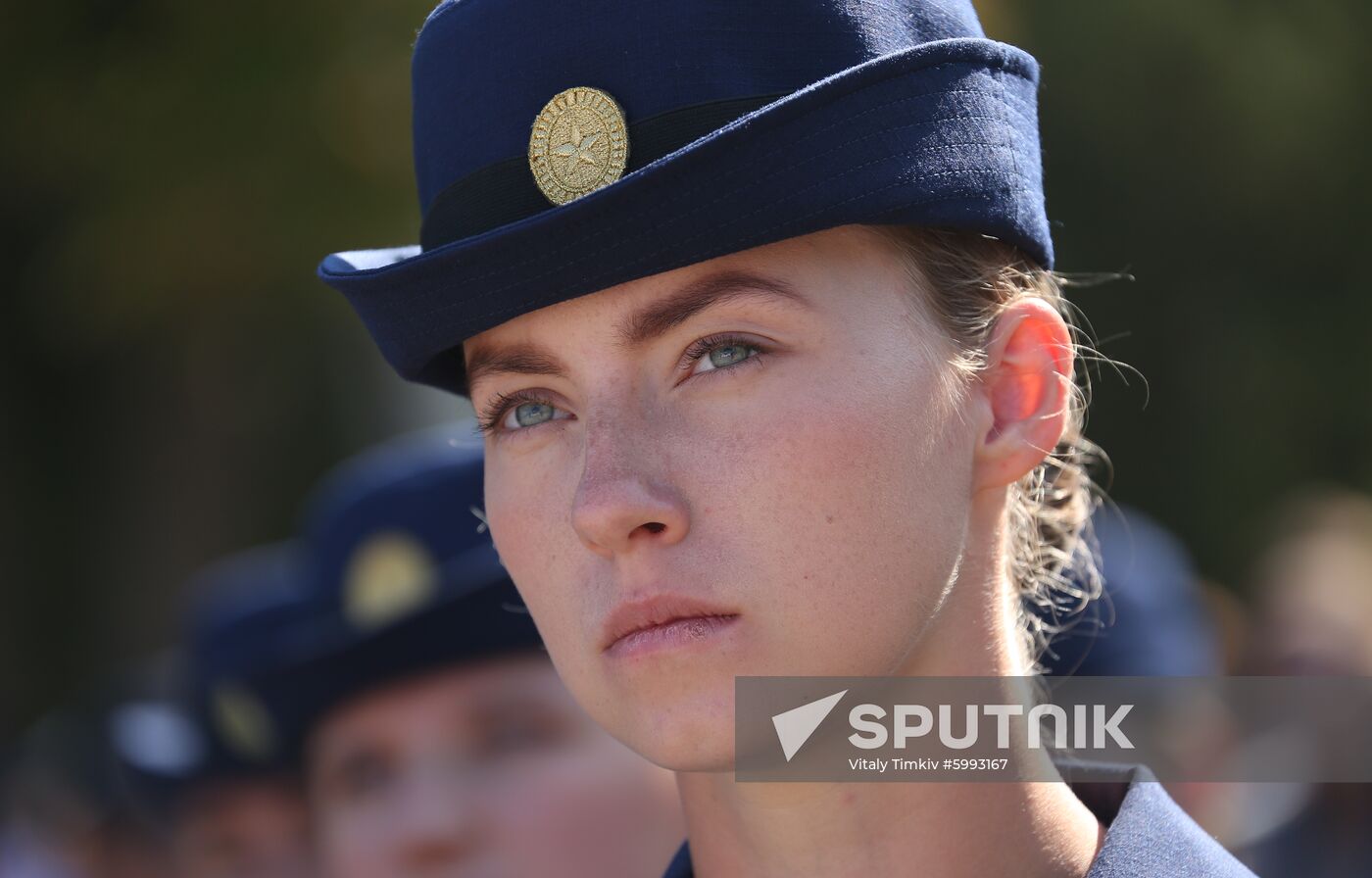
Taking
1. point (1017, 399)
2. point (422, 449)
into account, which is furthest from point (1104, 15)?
point (1017, 399)

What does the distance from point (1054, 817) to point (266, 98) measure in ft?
16.5

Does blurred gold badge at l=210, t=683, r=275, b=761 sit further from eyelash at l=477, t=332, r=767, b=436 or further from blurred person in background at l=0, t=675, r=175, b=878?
eyelash at l=477, t=332, r=767, b=436

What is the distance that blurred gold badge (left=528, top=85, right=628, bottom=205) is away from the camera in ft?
6.33

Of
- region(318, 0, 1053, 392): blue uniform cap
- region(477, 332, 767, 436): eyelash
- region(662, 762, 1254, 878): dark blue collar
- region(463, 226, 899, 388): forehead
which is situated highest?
region(318, 0, 1053, 392): blue uniform cap

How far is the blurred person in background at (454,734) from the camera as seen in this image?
3.30m

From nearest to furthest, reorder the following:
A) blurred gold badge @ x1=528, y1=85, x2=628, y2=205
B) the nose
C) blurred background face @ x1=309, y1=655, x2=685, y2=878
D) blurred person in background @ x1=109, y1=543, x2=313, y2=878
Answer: the nose, blurred gold badge @ x1=528, y1=85, x2=628, y2=205, blurred background face @ x1=309, y1=655, x2=685, y2=878, blurred person in background @ x1=109, y1=543, x2=313, y2=878

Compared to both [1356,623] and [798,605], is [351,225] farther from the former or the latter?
[798,605]

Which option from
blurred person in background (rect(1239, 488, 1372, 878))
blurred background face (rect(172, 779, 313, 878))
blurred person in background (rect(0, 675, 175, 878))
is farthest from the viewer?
blurred person in background (rect(0, 675, 175, 878))

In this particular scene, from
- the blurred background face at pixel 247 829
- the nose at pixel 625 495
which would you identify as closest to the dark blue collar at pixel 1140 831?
the nose at pixel 625 495

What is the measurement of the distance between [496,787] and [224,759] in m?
1.12

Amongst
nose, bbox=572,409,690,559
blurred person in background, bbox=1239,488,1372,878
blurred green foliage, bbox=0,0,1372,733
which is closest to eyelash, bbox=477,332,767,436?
nose, bbox=572,409,690,559

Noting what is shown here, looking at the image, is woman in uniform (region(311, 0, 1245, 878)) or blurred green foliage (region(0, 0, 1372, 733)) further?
blurred green foliage (region(0, 0, 1372, 733))

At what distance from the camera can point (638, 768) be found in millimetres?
3336

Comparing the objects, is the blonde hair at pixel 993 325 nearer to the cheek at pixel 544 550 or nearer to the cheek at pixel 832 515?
the cheek at pixel 832 515
